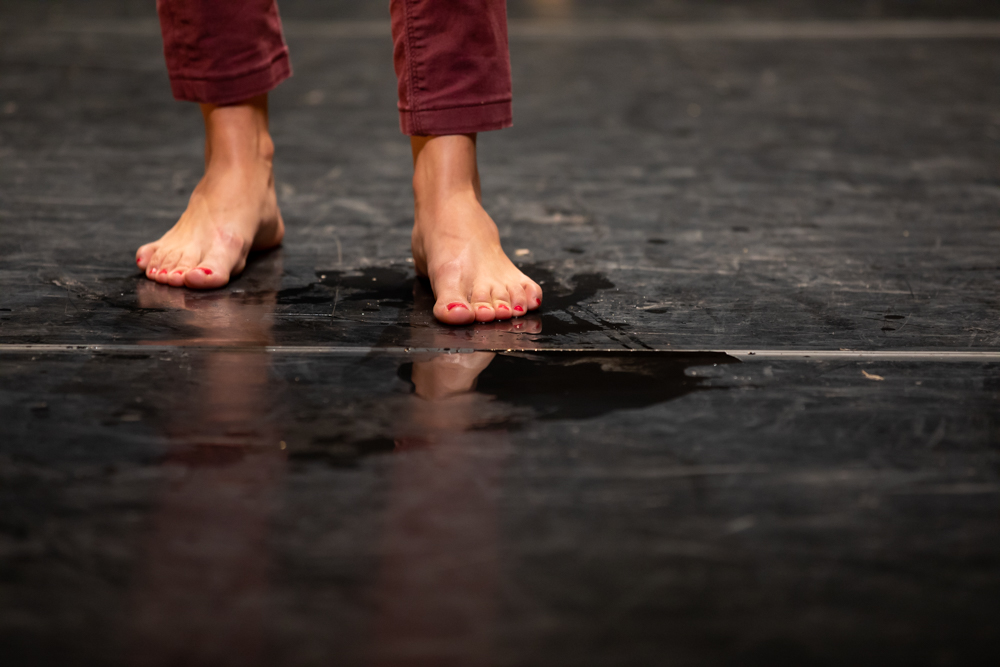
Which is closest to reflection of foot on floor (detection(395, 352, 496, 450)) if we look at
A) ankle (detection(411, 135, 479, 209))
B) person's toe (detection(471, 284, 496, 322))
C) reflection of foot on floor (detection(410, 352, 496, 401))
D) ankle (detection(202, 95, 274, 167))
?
reflection of foot on floor (detection(410, 352, 496, 401))

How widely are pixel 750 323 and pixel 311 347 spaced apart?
465 mm

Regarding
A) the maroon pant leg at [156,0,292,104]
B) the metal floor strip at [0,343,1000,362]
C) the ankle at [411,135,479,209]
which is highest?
the maroon pant leg at [156,0,292,104]

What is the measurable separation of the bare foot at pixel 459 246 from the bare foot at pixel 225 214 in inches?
9.0

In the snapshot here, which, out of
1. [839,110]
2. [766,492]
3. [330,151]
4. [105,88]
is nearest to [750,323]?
[766,492]

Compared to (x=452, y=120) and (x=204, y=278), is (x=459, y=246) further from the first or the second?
(x=204, y=278)

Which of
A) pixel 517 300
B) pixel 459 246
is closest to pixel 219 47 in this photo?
pixel 459 246

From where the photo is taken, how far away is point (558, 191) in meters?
1.65

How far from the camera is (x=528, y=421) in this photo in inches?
31.8

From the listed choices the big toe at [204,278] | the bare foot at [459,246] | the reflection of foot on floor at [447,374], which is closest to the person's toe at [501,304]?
the bare foot at [459,246]

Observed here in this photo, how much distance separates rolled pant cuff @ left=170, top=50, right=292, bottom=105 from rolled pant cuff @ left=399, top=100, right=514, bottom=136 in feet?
0.84

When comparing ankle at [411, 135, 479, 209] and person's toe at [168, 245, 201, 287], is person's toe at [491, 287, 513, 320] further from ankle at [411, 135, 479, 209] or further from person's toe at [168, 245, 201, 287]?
person's toe at [168, 245, 201, 287]

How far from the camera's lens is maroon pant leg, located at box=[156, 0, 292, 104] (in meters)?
1.26

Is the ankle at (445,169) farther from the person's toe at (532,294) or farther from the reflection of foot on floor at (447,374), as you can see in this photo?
the reflection of foot on floor at (447,374)

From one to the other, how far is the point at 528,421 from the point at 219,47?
0.75m
